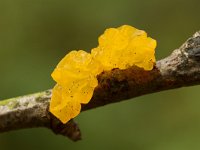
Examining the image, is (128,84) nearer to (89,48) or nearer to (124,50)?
(124,50)

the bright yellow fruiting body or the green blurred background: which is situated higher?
the bright yellow fruiting body

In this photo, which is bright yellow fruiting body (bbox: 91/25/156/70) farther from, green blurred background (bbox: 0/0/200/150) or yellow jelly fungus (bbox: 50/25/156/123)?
green blurred background (bbox: 0/0/200/150)

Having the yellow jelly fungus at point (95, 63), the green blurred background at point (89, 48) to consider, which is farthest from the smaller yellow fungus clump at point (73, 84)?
the green blurred background at point (89, 48)

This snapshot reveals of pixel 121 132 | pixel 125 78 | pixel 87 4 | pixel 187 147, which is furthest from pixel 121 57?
pixel 87 4

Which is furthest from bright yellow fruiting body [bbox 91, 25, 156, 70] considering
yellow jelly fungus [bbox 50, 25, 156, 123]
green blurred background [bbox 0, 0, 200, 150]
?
green blurred background [bbox 0, 0, 200, 150]

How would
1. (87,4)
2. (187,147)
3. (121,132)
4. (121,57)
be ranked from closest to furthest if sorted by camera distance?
(121,57), (187,147), (121,132), (87,4)

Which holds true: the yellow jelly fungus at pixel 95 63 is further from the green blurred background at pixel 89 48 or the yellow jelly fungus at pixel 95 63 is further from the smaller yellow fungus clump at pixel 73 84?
the green blurred background at pixel 89 48

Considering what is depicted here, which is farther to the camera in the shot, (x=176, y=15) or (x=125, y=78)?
(x=176, y=15)

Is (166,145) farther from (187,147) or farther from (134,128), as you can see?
(134,128)
